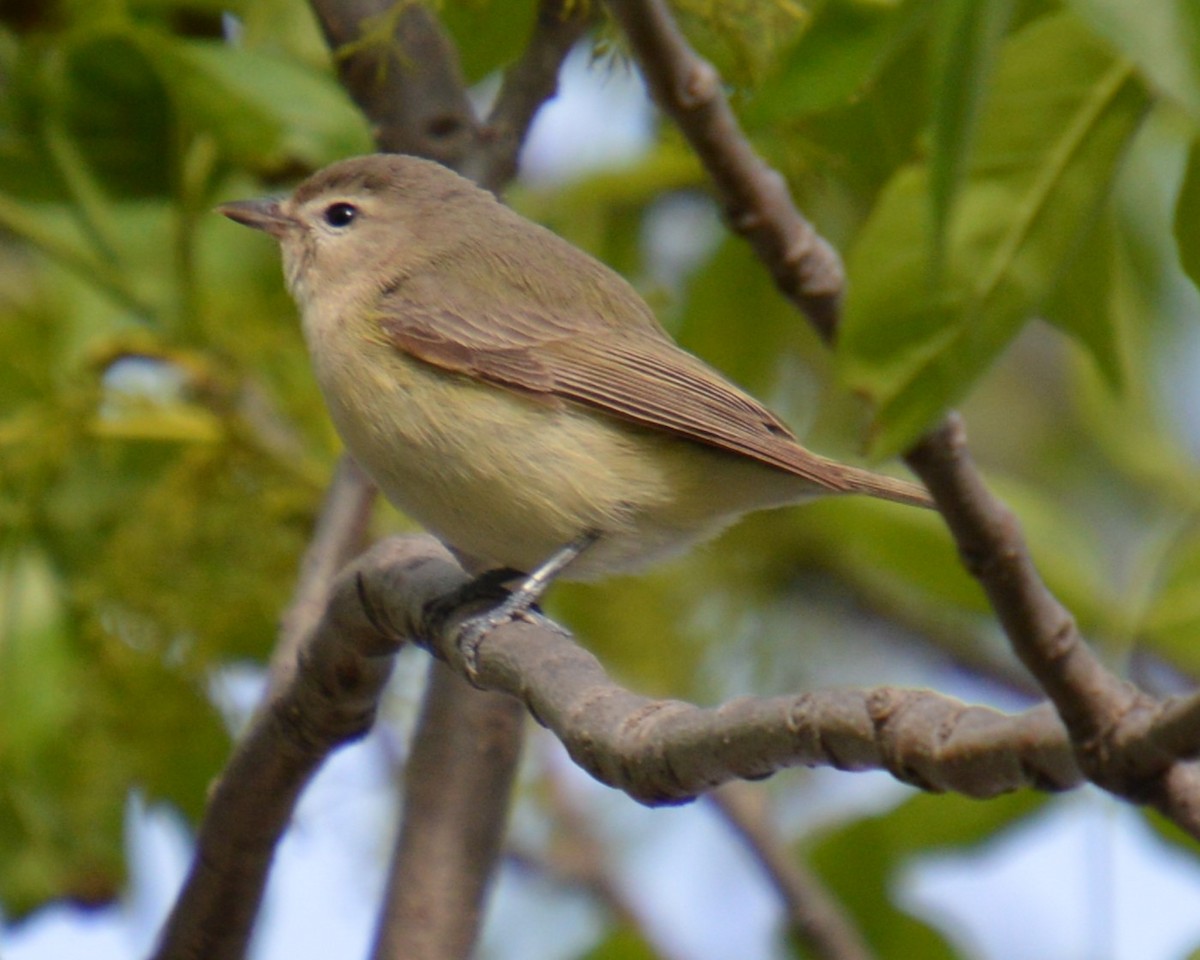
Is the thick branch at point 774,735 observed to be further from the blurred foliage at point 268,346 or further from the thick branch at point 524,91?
the thick branch at point 524,91

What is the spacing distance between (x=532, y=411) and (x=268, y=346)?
1032mm

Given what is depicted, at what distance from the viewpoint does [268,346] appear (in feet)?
13.4

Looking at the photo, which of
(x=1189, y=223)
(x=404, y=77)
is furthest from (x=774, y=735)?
(x=404, y=77)

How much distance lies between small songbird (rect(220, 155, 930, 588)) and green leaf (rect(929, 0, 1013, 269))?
166 cm

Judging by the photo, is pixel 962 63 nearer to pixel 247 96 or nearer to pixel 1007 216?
pixel 1007 216

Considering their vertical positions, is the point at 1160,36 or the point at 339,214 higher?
the point at 339,214

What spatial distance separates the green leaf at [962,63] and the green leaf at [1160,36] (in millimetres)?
81

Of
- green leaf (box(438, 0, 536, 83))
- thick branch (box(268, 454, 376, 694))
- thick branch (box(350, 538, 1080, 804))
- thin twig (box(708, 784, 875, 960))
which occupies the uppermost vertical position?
green leaf (box(438, 0, 536, 83))

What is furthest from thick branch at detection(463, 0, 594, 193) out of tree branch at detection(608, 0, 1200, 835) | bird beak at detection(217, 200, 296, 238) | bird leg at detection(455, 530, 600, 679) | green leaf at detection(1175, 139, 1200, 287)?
green leaf at detection(1175, 139, 1200, 287)

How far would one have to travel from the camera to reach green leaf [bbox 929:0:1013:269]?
1567mm

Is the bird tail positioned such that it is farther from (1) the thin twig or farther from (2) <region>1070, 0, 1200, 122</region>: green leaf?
(2) <region>1070, 0, 1200, 122</region>: green leaf

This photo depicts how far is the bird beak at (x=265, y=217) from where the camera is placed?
3883 millimetres

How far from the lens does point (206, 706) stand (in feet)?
12.9

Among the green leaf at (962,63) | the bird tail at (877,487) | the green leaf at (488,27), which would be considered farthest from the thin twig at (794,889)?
the green leaf at (962,63)
